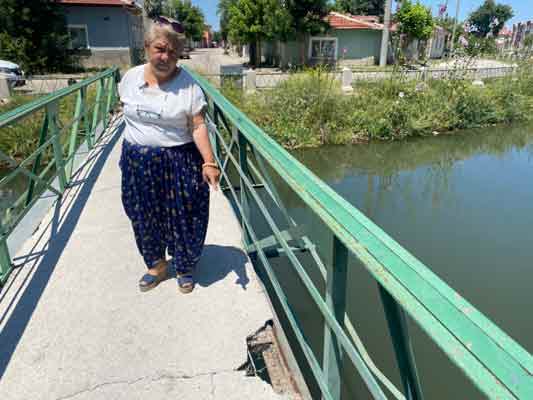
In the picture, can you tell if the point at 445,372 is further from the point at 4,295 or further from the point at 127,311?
the point at 4,295

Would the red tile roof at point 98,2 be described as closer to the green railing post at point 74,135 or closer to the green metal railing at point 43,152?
the green metal railing at point 43,152

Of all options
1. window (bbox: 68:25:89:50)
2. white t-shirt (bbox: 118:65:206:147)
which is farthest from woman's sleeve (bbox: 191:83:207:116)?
window (bbox: 68:25:89:50)

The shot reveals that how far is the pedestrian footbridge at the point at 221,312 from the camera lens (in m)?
0.74

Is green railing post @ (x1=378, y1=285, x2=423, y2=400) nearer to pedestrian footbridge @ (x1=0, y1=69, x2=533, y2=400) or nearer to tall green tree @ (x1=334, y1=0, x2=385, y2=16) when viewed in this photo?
pedestrian footbridge @ (x1=0, y1=69, x2=533, y2=400)

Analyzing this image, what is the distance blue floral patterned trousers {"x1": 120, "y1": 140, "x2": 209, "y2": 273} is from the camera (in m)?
1.84

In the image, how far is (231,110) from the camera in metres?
2.31

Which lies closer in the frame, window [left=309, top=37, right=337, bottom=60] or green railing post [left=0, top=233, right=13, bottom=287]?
green railing post [left=0, top=233, right=13, bottom=287]

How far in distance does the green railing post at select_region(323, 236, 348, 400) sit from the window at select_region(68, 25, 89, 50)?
20095 mm

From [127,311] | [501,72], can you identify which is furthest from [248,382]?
[501,72]

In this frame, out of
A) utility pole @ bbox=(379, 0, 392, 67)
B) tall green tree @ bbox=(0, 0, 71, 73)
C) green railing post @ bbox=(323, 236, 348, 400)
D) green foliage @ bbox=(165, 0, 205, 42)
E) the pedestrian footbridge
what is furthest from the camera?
green foliage @ bbox=(165, 0, 205, 42)

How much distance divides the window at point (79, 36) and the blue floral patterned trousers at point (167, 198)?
19002mm

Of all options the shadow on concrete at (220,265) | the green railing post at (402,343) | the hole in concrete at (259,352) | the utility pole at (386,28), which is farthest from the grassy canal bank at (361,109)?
the utility pole at (386,28)

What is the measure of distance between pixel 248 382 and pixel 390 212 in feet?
15.3

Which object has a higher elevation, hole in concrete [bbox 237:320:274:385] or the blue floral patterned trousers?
the blue floral patterned trousers
